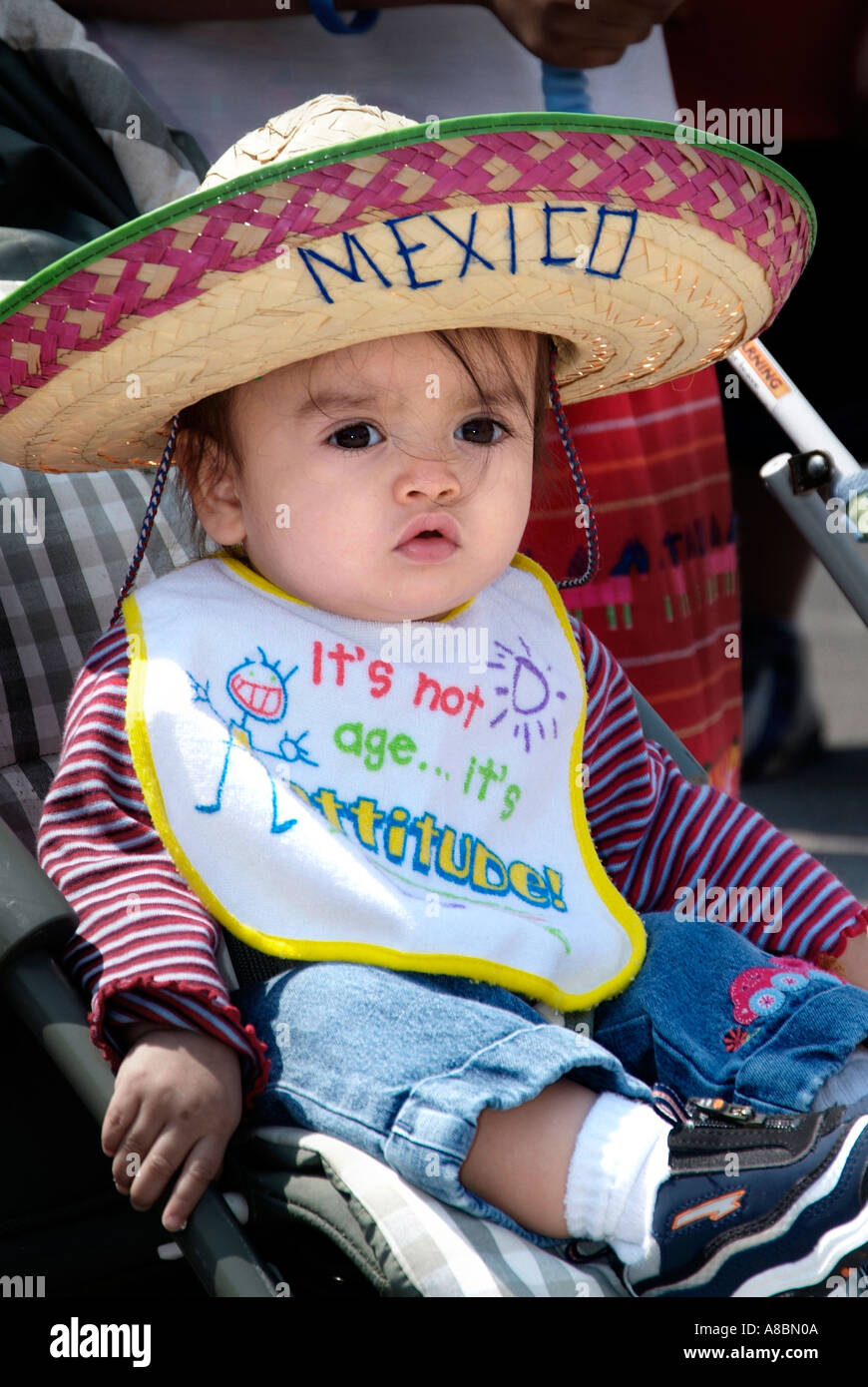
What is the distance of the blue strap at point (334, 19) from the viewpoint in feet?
6.33

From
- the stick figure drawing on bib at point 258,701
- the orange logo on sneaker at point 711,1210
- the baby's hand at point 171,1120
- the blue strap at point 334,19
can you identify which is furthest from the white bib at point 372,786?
the blue strap at point 334,19

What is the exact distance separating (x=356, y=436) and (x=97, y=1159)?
616 mm

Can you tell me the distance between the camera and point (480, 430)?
1271mm

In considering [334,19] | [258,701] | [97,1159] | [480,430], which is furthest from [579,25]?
[97,1159]

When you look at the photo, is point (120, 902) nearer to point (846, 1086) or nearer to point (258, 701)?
point (258, 701)

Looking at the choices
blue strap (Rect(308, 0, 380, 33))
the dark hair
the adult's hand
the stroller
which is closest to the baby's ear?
the dark hair

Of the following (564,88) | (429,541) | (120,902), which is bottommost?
(120,902)

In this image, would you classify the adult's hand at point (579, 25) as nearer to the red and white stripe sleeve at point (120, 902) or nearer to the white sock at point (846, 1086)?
the red and white stripe sleeve at point (120, 902)

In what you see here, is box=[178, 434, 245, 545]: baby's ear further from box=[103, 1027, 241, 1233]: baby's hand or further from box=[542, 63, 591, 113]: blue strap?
box=[542, 63, 591, 113]: blue strap

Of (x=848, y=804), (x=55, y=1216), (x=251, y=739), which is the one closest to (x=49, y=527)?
(x=251, y=739)

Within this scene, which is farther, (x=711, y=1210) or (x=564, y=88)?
(x=564, y=88)

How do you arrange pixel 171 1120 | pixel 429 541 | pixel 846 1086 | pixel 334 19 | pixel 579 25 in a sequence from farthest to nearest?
pixel 579 25, pixel 334 19, pixel 429 541, pixel 846 1086, pixel 171 1120

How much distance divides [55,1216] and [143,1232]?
0.23ft

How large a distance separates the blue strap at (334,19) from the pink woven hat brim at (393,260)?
2.90 feet
